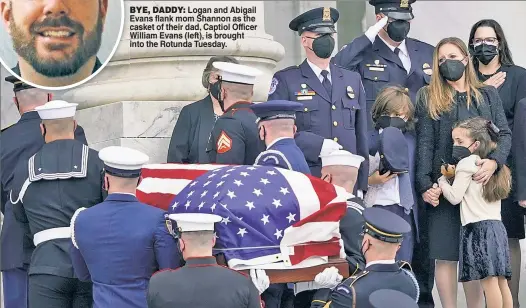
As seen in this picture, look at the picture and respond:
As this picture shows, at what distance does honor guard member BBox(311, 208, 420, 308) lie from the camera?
745 cm

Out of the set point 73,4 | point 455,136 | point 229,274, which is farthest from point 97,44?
point 229,274

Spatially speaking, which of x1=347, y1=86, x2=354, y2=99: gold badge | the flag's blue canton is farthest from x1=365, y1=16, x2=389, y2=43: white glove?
the flag's blue canton

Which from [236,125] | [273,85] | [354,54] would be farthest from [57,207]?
[354,54]

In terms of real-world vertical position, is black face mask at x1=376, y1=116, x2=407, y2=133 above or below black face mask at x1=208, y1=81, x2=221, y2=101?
below

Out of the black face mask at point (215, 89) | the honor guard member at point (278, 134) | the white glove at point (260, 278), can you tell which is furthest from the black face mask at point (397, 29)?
the white glove at point (260, 278)

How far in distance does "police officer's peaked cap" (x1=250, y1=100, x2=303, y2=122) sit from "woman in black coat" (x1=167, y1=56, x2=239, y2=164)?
108cm

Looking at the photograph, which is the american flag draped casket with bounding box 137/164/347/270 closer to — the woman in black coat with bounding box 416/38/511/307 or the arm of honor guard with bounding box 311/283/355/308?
the arm of honor guard with bounding box 311/283/355/308

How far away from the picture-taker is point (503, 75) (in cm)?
1004

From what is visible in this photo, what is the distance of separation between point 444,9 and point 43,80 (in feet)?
13.3

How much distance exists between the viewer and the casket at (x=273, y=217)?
7.71 meters

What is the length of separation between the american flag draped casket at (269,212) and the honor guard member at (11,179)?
1.65m

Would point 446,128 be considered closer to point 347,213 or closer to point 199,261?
point 347,213

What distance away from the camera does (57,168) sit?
338 inches

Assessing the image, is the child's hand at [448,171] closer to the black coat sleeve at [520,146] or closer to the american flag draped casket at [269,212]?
the black coat sleeve at [520,146]
